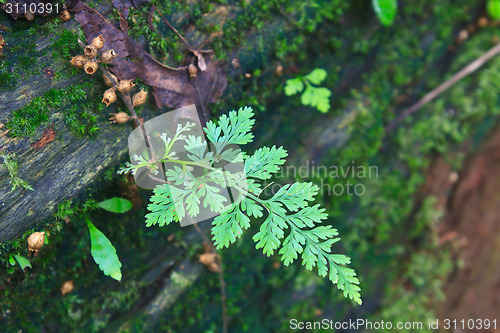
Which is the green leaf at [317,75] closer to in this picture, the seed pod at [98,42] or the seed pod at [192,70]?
the seed pod at [192,70]

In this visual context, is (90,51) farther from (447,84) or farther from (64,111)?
(447,84)

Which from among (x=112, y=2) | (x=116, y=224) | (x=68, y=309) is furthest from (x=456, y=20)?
(x=68, y=309)

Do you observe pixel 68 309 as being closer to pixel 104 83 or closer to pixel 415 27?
pixel 104 83

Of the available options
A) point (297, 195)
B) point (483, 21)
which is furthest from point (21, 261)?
point (483, 21)

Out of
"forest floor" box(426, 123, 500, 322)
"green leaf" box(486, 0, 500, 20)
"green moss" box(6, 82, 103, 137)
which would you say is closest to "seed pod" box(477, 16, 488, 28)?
"green leaf" box(486, 0, 500, 20)

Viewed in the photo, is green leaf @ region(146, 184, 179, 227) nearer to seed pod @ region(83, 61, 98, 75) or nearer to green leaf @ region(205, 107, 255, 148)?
green leaf @ region(205, 107, 255, 148)
